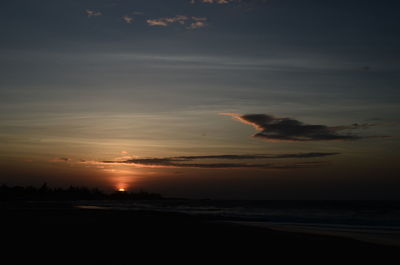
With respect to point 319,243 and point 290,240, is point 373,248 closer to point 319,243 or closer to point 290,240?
point 319,243

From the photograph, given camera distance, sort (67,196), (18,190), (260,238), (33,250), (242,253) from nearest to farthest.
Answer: (33,250) < (242,253) < (260,238) < (18,190) < (67,196)

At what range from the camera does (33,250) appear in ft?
37.8

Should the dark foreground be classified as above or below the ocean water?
above

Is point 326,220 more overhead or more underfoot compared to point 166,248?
more underfoot

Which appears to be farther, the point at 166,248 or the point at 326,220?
the point at 326,220

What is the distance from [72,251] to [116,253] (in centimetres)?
132

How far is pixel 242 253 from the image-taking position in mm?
12531

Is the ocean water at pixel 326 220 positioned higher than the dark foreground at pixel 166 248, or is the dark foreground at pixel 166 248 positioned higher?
the dark foreground at pixel 166 248

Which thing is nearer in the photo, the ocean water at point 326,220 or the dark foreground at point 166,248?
the dark foreground at point 166,248

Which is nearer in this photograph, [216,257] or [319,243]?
[216,257]

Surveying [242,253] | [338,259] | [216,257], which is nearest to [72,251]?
[216,257]

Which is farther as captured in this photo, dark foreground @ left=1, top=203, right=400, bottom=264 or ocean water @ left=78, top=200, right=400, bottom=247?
ocean water @ left=78, top=200, right=400, bottom=247

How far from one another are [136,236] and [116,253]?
4.56 m

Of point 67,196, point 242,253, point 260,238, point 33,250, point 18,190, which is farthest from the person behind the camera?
point 67,196
